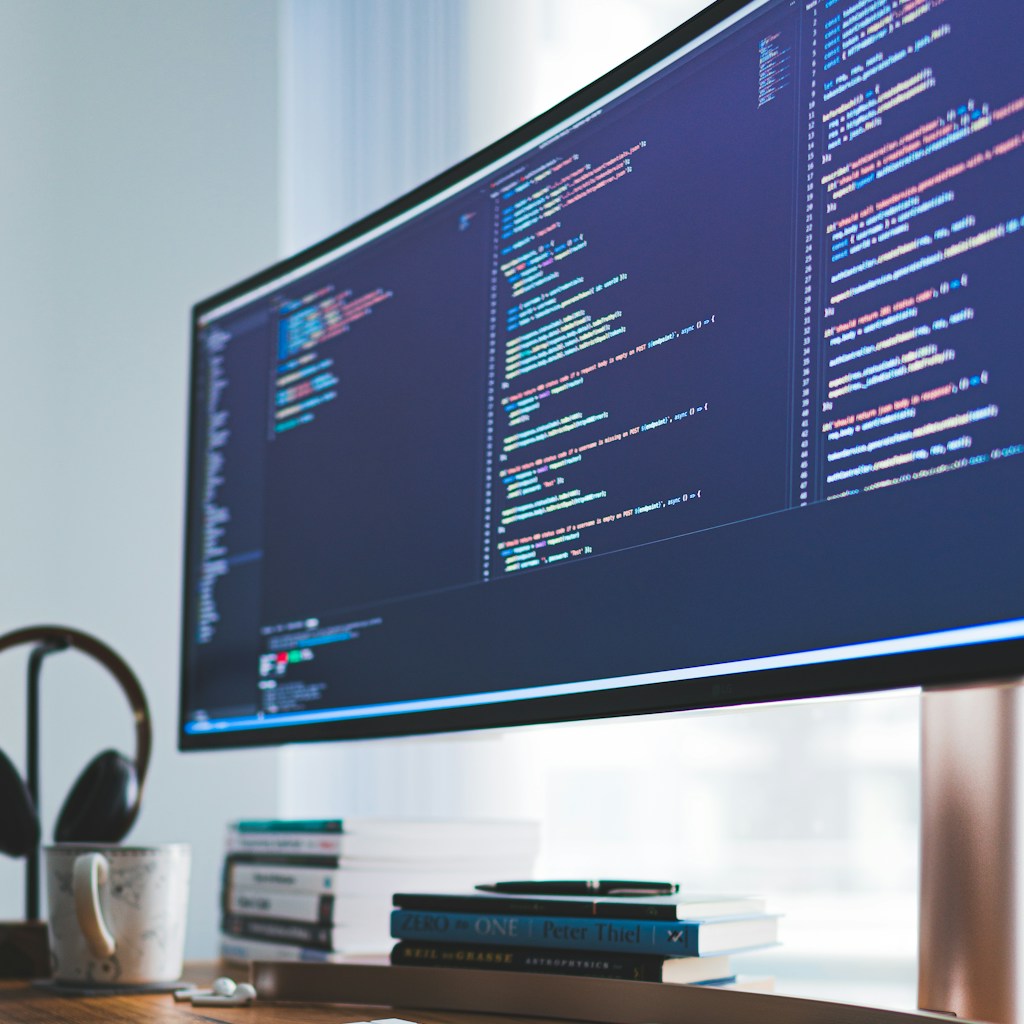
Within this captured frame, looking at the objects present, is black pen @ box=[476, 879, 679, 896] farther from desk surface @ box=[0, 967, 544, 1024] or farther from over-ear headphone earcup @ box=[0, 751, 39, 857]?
over-ear headphone earcup @ box=[0, 751, 39, 857]

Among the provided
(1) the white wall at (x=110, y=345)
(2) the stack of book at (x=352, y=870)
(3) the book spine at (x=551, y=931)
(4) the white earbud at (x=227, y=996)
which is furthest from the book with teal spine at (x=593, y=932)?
(1) the white wall at (x=110, y=345)

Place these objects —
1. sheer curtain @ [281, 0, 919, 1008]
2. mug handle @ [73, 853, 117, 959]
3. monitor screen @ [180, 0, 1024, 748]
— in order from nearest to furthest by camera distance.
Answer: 1. monitor screen @ [180, 0, 1024, 748]
2. mug handle @ [73, 853, 117, 959]
3. sheer curtain @ [281, 0, 919, 1008]

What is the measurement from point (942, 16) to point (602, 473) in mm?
325

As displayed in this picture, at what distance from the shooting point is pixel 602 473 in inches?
32.2

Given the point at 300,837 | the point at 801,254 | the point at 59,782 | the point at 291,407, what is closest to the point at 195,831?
the point at 59,782

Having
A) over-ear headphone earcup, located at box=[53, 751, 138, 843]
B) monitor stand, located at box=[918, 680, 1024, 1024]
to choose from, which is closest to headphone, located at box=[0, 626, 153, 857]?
over-ear headphone earcup, located at box=[53, 751, 138, 843]

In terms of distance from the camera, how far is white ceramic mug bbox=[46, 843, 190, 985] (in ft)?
3.07

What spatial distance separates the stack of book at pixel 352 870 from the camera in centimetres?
104

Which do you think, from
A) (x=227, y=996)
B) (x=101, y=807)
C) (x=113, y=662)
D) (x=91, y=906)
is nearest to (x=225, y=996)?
(x=227, y=996)

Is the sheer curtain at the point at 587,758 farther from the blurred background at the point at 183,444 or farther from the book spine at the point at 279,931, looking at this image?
the book spine at the point at 279,931

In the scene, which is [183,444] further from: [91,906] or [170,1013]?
[170,1013]

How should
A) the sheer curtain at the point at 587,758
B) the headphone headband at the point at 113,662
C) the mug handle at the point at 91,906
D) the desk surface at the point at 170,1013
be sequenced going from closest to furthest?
the desk surface at the point at 170,1013 → the mug handle at the point at 91,906 → the headphone headband at the point at 113,662 → the sheer curtain at the point at 587,758

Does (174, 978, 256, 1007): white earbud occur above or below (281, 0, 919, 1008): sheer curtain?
below

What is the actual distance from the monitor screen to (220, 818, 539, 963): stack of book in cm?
10
